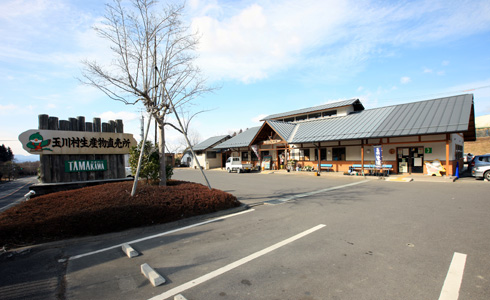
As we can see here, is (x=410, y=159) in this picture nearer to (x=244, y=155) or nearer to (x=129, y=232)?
(x=244, y=155)

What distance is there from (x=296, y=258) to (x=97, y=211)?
15.9 ft

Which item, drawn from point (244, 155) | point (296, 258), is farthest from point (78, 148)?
point (244, 155)

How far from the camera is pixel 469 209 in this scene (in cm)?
751

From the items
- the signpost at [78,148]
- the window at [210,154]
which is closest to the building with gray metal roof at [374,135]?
the window at [210,154]

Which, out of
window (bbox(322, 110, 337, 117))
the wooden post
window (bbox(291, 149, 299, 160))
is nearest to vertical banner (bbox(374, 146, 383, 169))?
window (bbox(291, 149, 299, 160))

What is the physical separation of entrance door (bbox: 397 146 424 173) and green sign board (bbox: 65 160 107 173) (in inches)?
823

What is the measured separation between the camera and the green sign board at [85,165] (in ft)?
28.7

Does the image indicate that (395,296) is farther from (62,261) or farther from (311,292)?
(62,261)

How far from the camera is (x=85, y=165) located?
357 inches

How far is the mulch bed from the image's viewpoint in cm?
528

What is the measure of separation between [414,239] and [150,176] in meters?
8.47

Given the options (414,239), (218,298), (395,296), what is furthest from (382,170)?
(218,298)

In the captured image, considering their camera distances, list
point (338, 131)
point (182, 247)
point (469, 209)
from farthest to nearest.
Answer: point (338, 131)
point (469, 209)
point (182, 247)

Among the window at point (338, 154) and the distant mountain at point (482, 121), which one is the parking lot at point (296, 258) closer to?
the window at point (338, 154)
